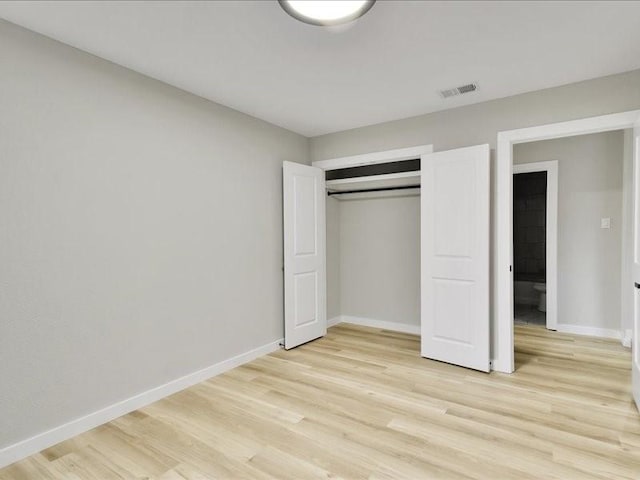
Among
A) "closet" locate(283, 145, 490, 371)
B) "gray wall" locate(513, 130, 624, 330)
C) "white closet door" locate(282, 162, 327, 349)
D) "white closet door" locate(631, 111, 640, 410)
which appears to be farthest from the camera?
"gray wall" locate(513, 130, 624, 330)

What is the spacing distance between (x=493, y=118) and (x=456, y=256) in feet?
4.23

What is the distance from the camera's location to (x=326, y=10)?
1.83 metres

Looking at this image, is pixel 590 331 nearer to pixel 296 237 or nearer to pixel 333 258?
pixel 333 258

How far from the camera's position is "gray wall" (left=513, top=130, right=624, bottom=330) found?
13.5ft

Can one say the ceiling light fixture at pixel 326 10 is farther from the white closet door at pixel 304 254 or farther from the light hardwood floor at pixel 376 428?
the light hardwood floor at pixel 376 428

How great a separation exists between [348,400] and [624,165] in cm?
393

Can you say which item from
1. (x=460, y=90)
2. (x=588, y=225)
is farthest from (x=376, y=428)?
(x=588, y=225)

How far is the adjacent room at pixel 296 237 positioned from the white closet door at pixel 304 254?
3 centimetres

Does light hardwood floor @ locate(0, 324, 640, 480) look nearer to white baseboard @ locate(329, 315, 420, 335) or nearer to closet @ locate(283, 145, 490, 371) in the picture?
closet @ locate(283, 145, 490, 371)

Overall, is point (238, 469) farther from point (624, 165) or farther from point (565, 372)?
point (624, 165)

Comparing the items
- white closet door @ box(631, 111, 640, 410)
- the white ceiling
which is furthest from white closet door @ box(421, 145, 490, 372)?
white closet door @ box(631, 111, 640, 410)

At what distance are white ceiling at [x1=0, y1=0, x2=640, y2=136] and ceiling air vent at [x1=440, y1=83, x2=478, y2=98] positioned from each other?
62 mm

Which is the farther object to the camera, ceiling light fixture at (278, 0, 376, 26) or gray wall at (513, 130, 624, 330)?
gray wall at (513, 130, 624, 330)

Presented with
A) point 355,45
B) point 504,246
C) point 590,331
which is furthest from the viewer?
point 590,331
